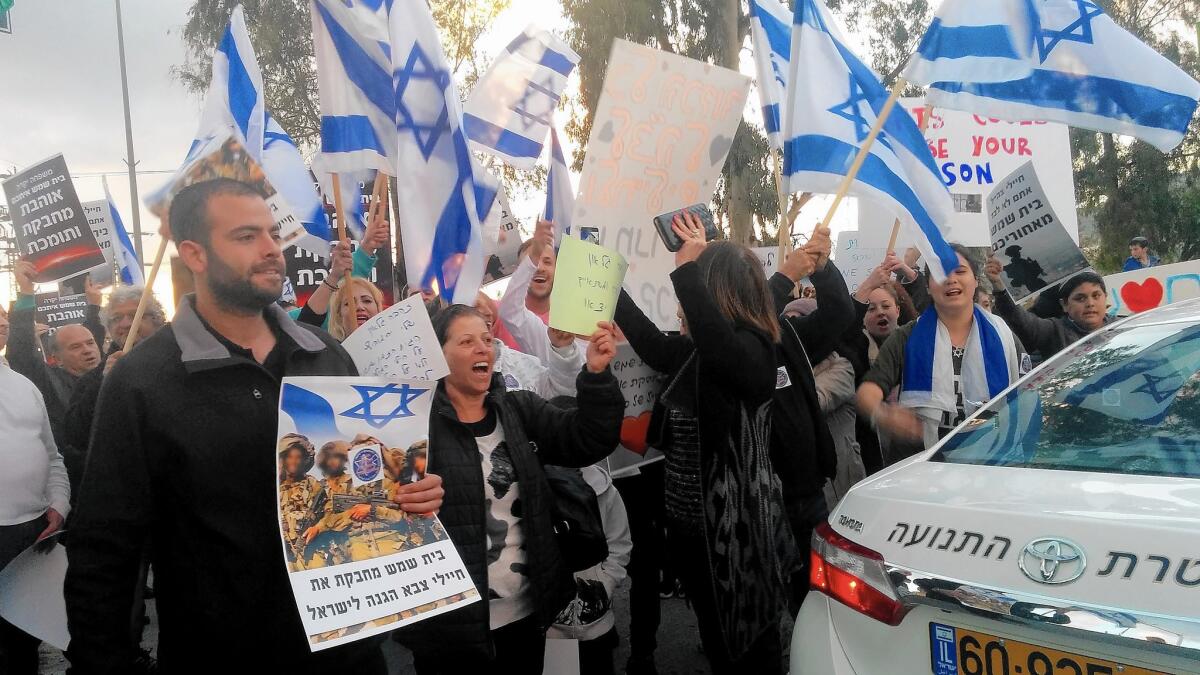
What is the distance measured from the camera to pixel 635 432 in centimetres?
409


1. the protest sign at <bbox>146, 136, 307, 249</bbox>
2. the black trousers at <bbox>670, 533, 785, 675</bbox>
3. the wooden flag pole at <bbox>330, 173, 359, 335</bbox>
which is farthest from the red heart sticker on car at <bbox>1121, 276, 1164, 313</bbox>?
the protest sign at <bbox>146, 136, 307, 249</bbox>

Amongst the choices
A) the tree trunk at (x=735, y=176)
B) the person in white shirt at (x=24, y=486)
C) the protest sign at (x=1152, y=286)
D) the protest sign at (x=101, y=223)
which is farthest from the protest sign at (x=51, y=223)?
the tree trunk at (x=735, y=176)

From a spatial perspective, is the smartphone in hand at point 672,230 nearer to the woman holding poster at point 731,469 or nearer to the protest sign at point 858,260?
the woman holding poster at point 731,469

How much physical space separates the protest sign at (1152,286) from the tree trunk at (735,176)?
1356 cm

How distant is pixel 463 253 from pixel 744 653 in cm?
178

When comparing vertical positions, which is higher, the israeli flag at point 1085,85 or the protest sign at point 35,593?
the israeli flag at point 1085,85

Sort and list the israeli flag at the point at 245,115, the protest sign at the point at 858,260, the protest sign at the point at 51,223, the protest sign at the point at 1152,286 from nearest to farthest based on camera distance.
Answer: the israeli flag at the point at 245,115 → the protest sign at the point at 1152,286 → the protest sign at the point at 51,223 → the protest sign at the point at 858,260

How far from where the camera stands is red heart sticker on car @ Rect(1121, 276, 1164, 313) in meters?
5.68

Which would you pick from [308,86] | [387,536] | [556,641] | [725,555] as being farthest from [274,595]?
[308,86]

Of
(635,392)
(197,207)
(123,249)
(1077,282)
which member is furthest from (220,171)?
(123,249)

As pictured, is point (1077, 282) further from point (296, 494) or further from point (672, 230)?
point (296, 494)

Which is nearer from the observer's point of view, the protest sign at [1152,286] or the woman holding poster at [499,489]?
the woman holding poster at [499,489]

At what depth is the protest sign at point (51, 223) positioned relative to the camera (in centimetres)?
566

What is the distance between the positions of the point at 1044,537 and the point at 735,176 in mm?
18282
